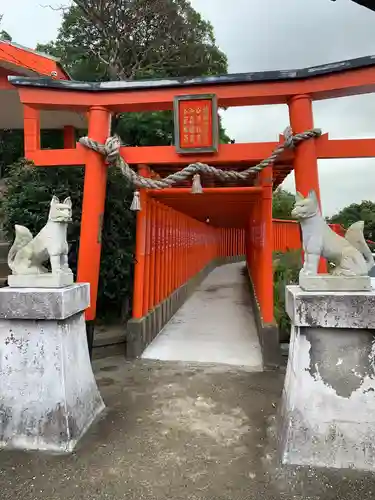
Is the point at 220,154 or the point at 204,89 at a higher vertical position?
the point at 204,89

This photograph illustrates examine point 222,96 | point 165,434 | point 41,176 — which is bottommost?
point 165,434

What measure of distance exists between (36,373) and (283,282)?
5.46 meters

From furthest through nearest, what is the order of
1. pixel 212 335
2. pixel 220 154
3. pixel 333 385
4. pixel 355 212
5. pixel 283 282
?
pixel 355 212 < pixel 283 282 < pixel 212 335 < pixel 220 154 < pixel 333 385

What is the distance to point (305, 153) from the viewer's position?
4.62 m

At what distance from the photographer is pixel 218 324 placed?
788cm

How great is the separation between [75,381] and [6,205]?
3590mm

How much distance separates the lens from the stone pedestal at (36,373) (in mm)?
3160

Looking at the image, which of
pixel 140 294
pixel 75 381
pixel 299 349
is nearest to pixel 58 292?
pixel 75 381

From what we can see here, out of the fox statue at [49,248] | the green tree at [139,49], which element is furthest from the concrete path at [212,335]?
the green tree at [139,49]

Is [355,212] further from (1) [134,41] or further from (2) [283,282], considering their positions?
(2) [283,282]

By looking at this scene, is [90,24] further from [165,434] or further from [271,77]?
[165,434]

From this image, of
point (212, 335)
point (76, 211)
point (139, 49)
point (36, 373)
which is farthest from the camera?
point (139, 49)

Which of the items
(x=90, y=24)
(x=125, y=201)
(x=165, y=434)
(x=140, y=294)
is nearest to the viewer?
(x=165, y=434)

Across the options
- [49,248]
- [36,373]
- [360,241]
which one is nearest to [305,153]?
[360,241]
